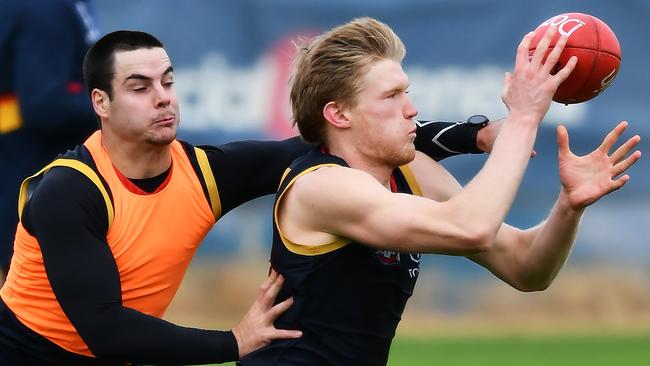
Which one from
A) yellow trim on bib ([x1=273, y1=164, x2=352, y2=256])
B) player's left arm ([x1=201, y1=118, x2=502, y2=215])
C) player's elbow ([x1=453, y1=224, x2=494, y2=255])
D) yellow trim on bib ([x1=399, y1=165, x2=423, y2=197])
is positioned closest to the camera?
player's elbow ([x1=453, y1=224, x2=494, y2=255])

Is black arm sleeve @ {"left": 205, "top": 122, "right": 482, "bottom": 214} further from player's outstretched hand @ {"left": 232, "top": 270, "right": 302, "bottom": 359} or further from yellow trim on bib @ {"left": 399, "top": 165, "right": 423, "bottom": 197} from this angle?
player's outstretched hand @ {"left": 232, "top": 270, "right": 302, "bottom": 359}

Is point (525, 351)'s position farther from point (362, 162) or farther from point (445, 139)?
point (362, 162)

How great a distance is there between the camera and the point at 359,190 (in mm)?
4367

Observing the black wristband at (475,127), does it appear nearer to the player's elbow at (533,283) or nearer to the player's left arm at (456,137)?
the player's left arm at (456,137)

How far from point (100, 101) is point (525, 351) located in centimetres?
505

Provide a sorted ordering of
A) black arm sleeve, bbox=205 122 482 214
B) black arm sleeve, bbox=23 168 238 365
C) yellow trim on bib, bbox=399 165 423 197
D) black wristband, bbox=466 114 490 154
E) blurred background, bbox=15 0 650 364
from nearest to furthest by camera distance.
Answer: black arm sleeve, bbox=23 168 238 365, yellow trim on bib, bbox=399 165 423 197, black wristband, bbox=466 114 490 154, black arm sleeve, bbox=205 122 482 214, blurred background, bbox=15 0 650 364

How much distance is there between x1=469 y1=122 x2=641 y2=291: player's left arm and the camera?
4.62m

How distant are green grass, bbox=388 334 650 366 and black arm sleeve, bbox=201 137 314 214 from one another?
12.5 ft

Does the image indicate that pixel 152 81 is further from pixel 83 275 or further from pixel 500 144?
pixel 500 144

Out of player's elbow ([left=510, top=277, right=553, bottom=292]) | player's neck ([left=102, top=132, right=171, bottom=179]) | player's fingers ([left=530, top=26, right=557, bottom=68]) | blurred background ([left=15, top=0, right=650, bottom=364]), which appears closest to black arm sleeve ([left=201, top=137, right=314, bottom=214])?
player's neck ([left=102, top=132, right=171, bottom=179])

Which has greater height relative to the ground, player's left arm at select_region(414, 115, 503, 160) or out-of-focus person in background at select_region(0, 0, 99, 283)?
out-of-focus person in background at select_region(0, 0, 99, 283)

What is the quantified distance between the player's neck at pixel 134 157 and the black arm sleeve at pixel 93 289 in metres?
0.23

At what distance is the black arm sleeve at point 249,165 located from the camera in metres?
5.20

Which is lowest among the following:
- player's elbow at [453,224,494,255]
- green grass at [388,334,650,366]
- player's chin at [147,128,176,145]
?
green grass at [388,334,650,366]
